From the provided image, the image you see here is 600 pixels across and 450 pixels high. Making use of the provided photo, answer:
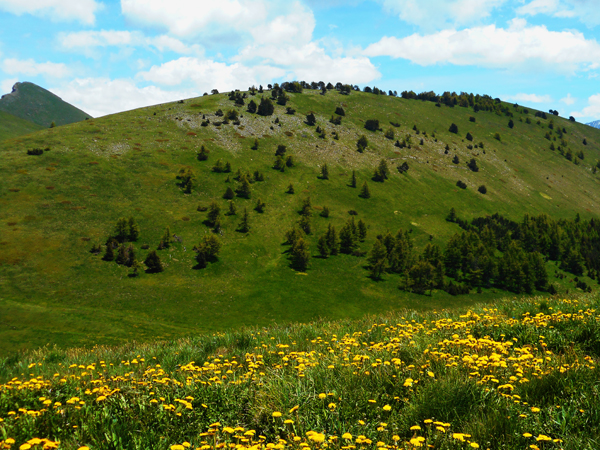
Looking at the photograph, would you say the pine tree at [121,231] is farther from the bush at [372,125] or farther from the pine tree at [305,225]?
the bush at [372,125]

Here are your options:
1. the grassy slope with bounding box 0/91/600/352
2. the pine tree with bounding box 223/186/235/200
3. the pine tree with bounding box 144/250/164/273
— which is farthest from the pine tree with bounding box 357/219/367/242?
the pine tree with bounding box 144/250/164/273

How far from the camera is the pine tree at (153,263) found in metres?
78.4

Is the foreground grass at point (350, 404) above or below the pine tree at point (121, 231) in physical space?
above

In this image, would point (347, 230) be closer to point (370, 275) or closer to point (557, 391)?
point (370, 275)

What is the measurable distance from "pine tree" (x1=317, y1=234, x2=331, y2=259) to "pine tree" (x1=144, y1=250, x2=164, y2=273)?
47.0 m

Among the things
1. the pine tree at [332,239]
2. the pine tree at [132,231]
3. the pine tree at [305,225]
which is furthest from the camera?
the pine tree at [305,225]

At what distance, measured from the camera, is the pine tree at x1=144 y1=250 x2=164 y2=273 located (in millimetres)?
78438

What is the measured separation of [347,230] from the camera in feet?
350

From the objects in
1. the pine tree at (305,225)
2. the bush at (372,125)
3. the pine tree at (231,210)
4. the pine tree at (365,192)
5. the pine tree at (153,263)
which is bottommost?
the pine tree at (153,263)

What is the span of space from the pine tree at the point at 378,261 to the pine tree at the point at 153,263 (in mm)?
59181

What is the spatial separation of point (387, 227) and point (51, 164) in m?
114

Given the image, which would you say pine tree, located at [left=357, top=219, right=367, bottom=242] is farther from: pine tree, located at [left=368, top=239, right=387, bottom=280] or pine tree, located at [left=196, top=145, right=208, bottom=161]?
pine tree, located at [left=196, top=145, right=208, bottom=161]

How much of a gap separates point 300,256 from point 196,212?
36351 mm

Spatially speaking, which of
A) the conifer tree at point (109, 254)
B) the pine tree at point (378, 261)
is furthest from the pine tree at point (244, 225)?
the pine tree at point (378, 261)
